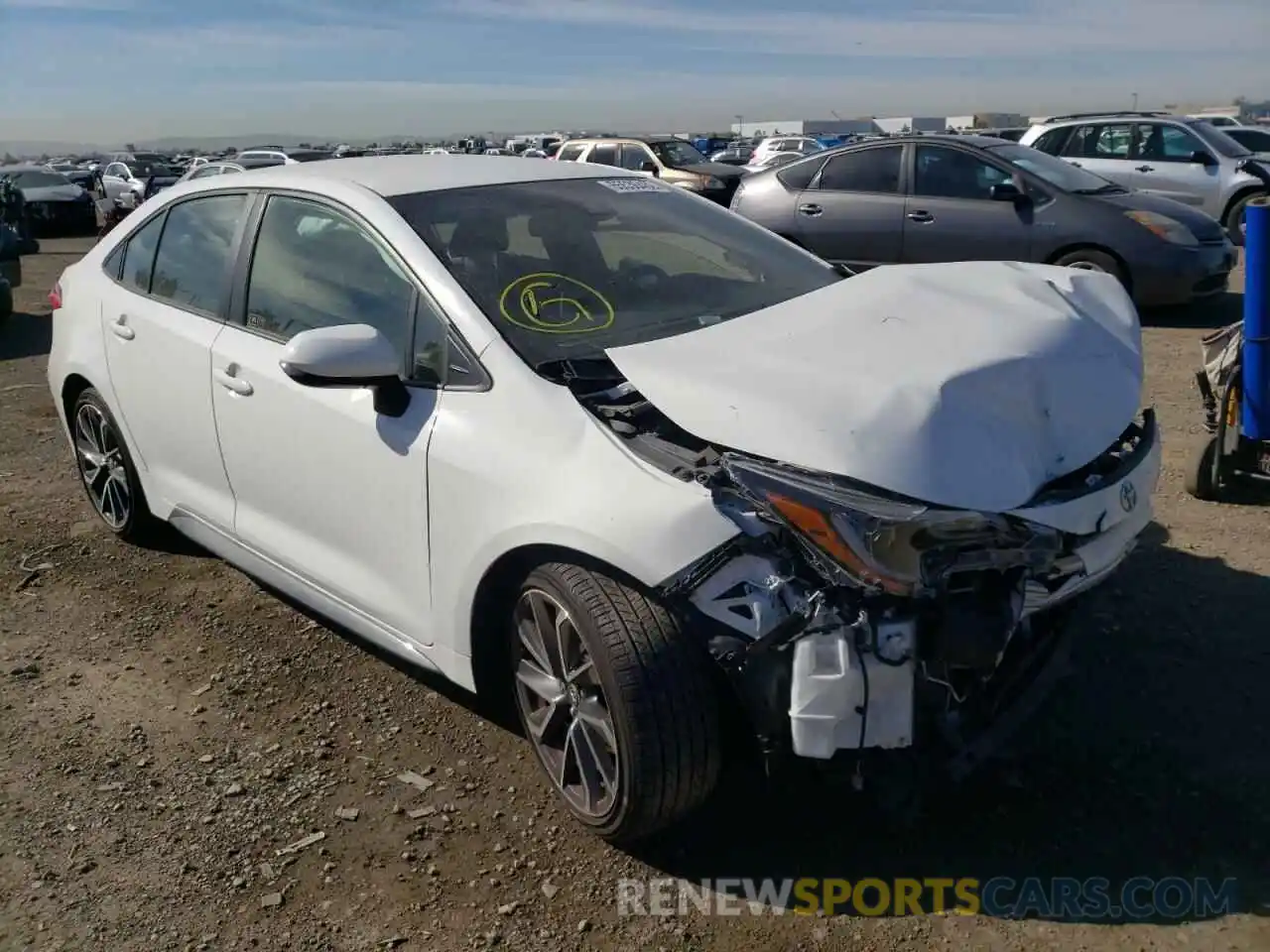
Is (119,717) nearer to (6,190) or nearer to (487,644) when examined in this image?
(487,644)

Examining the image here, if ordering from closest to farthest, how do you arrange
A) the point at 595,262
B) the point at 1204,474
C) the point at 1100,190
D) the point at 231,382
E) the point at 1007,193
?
the point at 595,262
the point at 231,382
the point at 1204,474
the point at 1007,193
the point at 1100,190

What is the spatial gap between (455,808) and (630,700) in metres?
0.83

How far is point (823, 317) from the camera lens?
124 inches

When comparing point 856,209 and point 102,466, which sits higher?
point 856,209

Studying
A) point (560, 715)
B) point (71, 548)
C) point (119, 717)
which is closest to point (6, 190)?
point (71, 548)

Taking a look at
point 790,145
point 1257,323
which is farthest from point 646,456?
point 790,145

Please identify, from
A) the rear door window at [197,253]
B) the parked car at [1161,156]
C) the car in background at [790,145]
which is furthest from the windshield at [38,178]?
the rear door window at [197,253]

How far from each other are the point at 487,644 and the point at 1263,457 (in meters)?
3.55

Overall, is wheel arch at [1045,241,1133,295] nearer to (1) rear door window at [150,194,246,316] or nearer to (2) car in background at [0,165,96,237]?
(1) rear door window at [150,194,246,316]

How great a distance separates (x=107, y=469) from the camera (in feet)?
15.9

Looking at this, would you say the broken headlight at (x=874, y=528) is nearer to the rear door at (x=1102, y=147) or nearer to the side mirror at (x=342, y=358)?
the side mirror at (x=342, y=358)

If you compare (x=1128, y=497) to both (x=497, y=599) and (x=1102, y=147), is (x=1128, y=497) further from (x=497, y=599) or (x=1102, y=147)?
(x=1102, y=147)

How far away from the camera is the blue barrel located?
433 centimetres

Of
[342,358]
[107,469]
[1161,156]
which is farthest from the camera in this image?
[1161,156]
